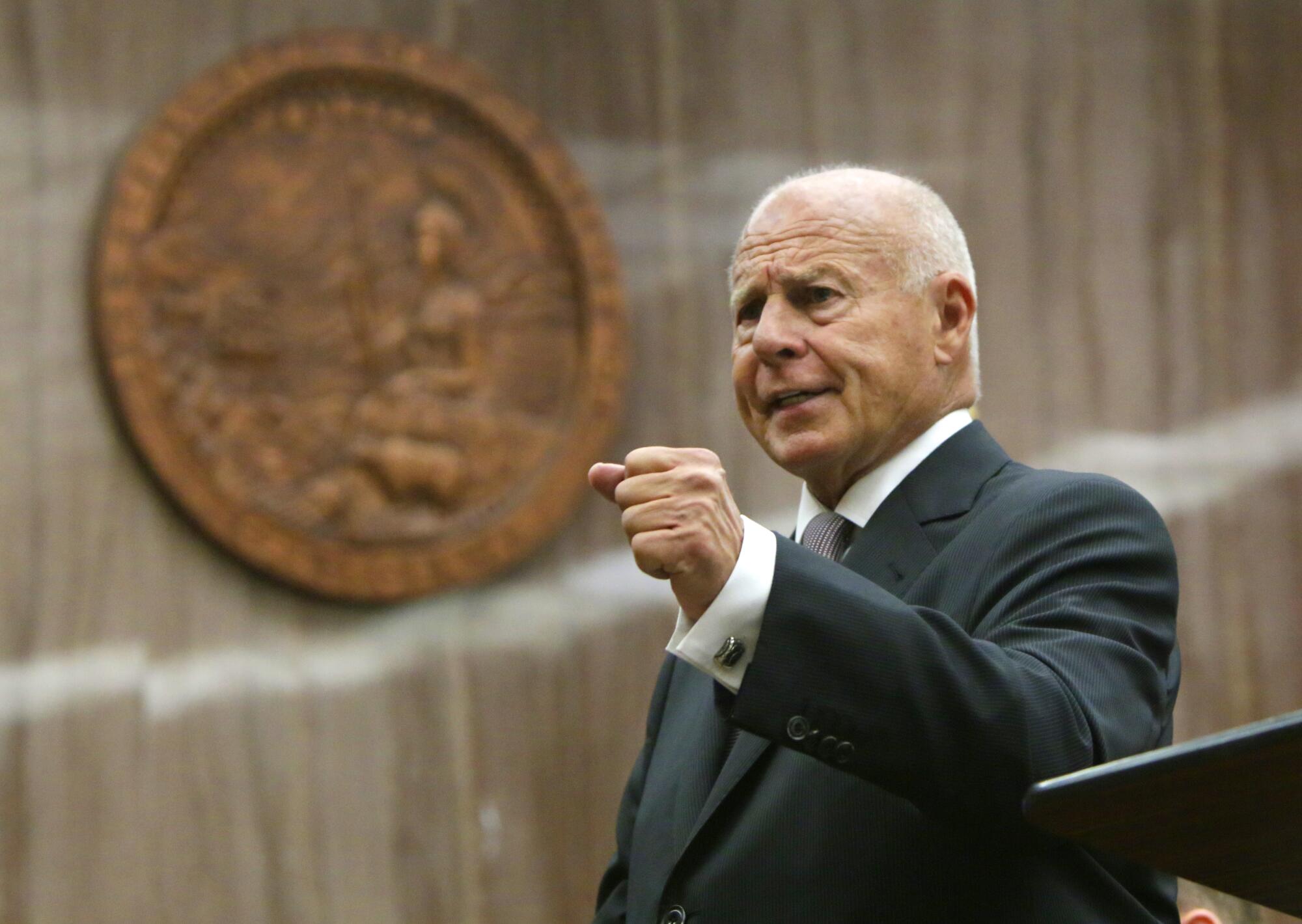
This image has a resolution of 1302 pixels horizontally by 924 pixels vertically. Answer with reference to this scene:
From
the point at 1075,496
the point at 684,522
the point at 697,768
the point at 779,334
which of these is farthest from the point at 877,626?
the point at 779,334

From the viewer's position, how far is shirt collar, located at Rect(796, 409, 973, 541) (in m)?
1.89

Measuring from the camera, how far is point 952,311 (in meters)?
2.05

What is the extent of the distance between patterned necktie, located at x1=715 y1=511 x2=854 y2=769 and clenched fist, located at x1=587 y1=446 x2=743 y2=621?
0.49 metres

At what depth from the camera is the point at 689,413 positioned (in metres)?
3.89

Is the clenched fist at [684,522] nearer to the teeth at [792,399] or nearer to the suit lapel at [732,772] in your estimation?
the suit lapel at [732,772]

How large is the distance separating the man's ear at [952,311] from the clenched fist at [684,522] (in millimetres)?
733

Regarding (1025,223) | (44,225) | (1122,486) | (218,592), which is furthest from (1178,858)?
(1025,223)

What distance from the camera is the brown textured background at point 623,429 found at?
322 centimetres

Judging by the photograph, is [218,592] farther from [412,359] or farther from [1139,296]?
[1139,296]

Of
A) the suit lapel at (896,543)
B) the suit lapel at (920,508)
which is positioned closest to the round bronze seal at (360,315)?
the suit lapel at (896,543)

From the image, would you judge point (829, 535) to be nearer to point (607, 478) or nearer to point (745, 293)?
point (745, 293)

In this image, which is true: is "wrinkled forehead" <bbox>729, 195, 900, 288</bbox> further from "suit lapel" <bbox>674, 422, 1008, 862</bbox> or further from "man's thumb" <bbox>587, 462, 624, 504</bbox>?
"man's thumb" <bbox>587, 462, 624, 504</bbox>

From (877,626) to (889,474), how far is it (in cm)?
58

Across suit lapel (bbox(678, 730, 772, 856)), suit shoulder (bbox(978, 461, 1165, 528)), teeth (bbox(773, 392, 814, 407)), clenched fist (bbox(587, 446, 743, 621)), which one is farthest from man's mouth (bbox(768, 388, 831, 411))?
clenched fist (bbox(587, 446, 743, 621))
